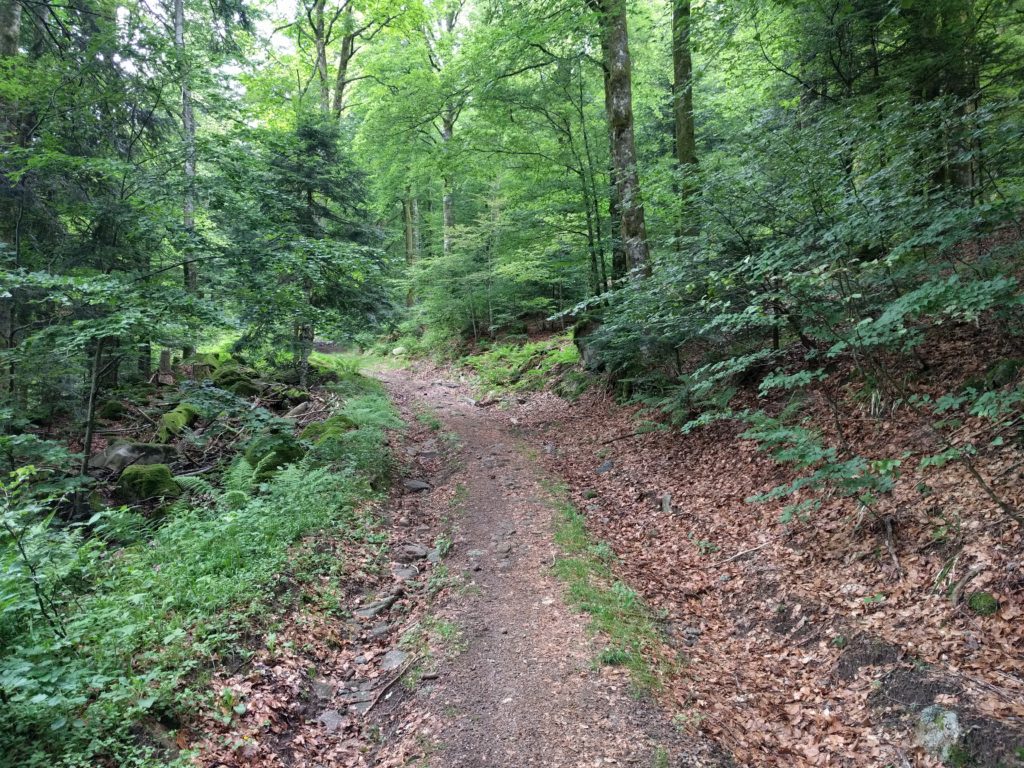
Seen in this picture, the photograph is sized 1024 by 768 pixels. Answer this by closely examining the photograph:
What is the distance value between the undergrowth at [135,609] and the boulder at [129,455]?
2.70 metres

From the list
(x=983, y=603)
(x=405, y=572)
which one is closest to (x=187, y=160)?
(x=405, y=572)

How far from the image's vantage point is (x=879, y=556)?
15.6 feet

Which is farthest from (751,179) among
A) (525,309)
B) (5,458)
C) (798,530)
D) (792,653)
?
(525,309)

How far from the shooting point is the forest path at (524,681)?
3.51 m

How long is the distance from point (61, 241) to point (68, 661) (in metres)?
8.31

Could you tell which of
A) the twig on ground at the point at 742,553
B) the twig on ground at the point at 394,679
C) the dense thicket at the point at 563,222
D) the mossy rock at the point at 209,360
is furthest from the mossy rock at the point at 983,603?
the mossy rock at the point at 209,360

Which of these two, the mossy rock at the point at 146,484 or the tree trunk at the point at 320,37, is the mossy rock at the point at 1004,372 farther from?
the tree trunk at the point at 320,37

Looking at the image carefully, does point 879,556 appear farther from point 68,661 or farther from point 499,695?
point 68,661

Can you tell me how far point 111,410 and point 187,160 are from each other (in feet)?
21.9

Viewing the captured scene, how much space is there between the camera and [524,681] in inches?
165

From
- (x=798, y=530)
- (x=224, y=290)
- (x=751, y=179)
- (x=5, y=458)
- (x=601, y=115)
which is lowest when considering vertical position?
(x=798, y=530)

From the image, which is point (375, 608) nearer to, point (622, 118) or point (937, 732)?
point (937, 732)

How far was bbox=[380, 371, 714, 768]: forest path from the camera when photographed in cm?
351

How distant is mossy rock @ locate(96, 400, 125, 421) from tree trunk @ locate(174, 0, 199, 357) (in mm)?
1979
